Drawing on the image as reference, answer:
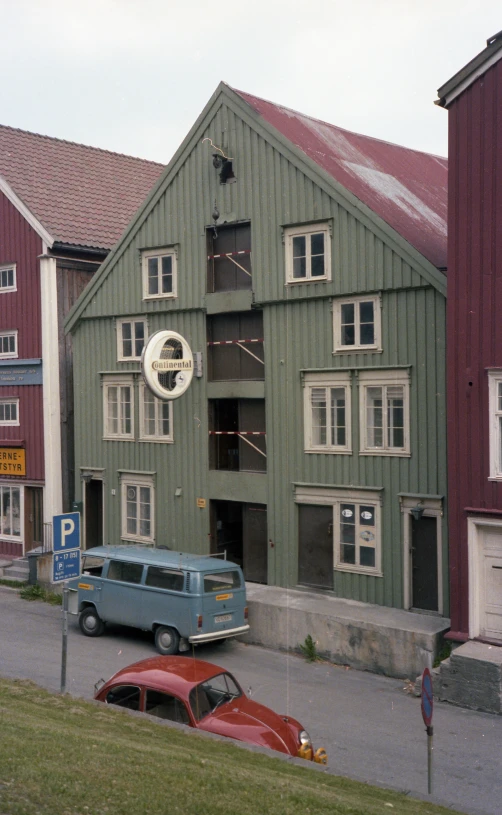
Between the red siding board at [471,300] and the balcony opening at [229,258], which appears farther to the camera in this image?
the balcony opening at [229,258]

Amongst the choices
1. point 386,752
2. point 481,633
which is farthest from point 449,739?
point 481,633

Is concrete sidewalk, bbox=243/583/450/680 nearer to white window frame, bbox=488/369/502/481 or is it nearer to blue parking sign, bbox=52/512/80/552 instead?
white window frame, bbox=488/369/502/481

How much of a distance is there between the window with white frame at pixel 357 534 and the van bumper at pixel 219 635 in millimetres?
2810

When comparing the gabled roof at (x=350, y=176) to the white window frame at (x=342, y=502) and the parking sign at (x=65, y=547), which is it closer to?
the white window frame at (x=342, y=502)

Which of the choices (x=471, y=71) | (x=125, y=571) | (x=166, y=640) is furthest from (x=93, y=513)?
(x=471, y=71)

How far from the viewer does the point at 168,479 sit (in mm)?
23094

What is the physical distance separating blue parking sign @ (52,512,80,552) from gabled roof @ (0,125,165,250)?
43.4 ft

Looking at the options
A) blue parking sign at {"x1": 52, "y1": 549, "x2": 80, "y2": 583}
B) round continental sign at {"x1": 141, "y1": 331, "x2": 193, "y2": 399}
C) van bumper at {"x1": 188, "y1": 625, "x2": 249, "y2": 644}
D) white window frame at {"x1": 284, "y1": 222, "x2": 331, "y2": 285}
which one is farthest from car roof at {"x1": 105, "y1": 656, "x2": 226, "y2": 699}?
white window frame at {"x1": 284, "y1": 222, "x2": 331, "y2": 285}

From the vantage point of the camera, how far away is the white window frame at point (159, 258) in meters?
22.8

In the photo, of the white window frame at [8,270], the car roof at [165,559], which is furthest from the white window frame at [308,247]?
the white window frame at [8,270]

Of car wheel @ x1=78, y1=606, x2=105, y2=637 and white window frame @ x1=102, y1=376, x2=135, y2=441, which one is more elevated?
white window frame @ x1=102, y1=376, x2=135, y2=441

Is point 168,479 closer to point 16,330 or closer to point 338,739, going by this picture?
point 16,330

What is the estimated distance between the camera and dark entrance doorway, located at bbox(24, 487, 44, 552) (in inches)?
1039

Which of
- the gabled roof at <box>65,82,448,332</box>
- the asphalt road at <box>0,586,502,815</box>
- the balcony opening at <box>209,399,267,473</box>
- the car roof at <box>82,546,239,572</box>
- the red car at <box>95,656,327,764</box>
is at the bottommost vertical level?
the asphalt road at <box>0,586,502,815</box>
